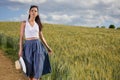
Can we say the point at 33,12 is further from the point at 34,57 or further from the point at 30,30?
the point at 34,57

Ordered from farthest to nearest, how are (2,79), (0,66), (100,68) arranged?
(0,66) < (2,79) < (100,68)

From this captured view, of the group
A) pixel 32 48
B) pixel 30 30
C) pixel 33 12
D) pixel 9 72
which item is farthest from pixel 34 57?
pixel 9 72

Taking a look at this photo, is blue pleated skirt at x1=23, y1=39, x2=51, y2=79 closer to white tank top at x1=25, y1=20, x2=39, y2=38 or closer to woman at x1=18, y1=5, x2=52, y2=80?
woman at x1=18, y1=5, x2=52, y2=80

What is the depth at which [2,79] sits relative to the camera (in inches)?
394

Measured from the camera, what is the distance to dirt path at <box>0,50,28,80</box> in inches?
405

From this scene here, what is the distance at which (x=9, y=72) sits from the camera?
11156mm

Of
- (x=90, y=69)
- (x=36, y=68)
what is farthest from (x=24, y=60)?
(x=90, y=69)

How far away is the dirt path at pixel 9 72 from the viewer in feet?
33.7

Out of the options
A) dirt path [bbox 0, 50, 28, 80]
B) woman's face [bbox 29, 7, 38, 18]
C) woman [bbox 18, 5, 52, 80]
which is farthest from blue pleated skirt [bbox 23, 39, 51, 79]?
dirt path [bbox 0, 50, 28, 80]

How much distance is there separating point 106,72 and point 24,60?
164 centimetres

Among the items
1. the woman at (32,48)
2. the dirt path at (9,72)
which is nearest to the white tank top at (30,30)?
the woman at (32,48)

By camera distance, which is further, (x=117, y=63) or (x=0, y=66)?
(x=0, y=66)

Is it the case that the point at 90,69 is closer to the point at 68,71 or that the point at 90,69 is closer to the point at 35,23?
the point at 68,71

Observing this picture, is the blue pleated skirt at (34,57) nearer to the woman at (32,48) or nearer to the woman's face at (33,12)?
the woman at (32,48)
